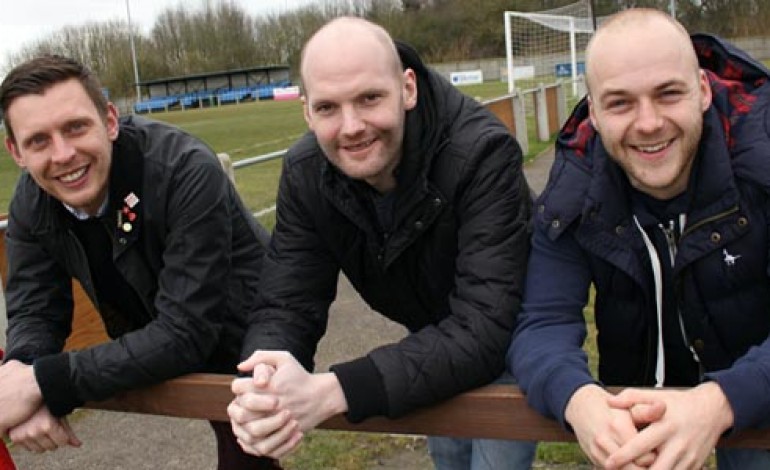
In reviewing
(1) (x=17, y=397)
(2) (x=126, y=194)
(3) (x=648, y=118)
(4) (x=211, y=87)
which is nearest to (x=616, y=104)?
(3) (x=648, y=118)

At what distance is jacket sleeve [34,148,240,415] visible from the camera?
2025 millimetres

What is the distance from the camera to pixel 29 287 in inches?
96.0

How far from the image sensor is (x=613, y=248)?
70.4 inches

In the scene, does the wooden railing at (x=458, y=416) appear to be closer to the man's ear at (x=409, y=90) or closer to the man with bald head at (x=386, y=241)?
the man with bald head at (x=386, y=241)

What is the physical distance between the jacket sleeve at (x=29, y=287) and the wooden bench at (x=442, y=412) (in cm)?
40

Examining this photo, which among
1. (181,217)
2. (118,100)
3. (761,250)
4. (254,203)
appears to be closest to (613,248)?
(761,250)

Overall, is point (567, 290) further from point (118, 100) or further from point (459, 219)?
point (118, 100)

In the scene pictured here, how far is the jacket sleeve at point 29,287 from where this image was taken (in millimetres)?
2377

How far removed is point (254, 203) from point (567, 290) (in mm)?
9513

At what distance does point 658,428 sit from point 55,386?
1400 mm

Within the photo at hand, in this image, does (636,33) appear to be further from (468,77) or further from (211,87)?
(211,87)

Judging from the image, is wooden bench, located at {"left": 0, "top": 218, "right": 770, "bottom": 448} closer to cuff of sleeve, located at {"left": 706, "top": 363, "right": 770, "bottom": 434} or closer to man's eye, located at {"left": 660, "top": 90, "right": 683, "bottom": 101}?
cuff of sleeve, located at {"left": 706, "top": 363, "right": 770, "bottom": 434}

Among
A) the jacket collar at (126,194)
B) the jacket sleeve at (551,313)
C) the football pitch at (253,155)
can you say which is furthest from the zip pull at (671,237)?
the football pitch at (253,155)

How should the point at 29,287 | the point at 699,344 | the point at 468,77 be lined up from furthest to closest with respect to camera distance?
the point at 468,77
the point at 29,287
the point at 699,344
